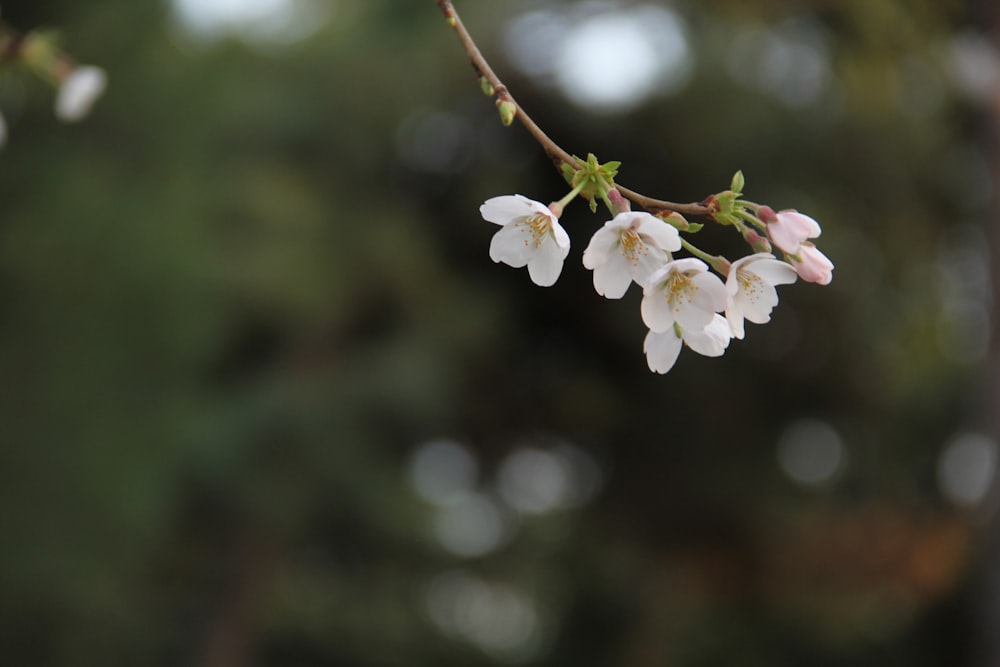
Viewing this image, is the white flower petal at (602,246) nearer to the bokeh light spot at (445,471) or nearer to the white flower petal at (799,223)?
the white flower petal at (799,223)

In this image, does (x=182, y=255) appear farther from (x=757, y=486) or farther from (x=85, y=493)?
(x=757, y=486)

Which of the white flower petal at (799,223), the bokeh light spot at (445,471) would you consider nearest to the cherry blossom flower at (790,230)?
the white flower petal at (799,223)

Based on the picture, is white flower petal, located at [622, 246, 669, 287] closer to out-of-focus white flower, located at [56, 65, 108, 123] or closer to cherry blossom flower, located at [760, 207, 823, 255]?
cherry blossom flower, located at [760, 207, 823, 255]

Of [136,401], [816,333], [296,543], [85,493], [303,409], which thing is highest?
[816,333]

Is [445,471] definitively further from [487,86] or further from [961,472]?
[487,86]

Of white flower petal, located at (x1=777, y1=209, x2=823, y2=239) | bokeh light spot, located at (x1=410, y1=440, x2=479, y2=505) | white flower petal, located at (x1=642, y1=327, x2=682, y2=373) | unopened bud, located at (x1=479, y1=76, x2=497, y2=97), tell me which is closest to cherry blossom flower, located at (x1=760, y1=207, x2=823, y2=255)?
white flower petal, located at (x1=777, y1=209, x2=823, y2=239)

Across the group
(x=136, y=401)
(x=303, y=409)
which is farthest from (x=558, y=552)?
(x=136, y=401)

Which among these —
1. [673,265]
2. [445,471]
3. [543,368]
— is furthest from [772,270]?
[445,471]
